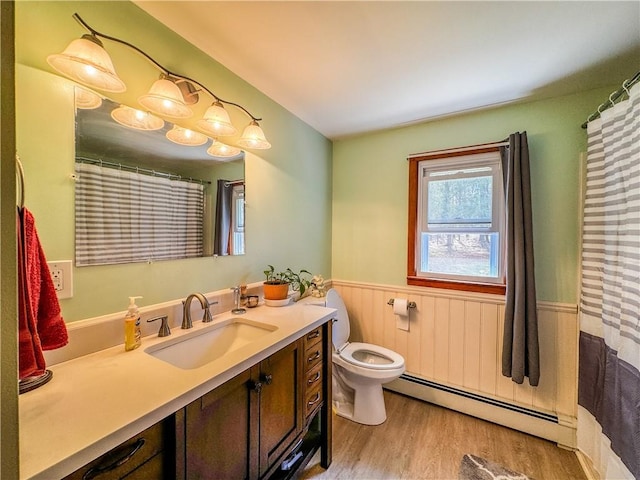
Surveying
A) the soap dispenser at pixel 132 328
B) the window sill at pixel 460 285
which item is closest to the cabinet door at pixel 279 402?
the soap dispenser at pixel 132 328

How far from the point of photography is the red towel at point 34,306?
648 millimetres

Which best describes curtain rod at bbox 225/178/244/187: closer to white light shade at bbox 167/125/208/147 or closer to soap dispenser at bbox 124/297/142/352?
white light shade at bbox 167/125/208/147

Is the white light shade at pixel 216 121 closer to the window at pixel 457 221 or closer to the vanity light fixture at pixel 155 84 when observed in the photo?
the vanity light fixture at pixel 155 84

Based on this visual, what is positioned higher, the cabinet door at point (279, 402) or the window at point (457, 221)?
the window at point (457, 221)

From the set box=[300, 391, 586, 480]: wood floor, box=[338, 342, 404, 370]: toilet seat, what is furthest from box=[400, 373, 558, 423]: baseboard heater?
box=[338, 342, 404, 370]: toilet seat

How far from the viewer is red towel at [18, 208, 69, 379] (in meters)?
0.65

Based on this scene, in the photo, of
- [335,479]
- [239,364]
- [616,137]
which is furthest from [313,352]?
[616,137]

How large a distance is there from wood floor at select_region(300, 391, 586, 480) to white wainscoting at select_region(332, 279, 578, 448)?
11 cm

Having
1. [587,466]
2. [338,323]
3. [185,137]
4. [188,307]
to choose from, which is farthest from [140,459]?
[587,466]

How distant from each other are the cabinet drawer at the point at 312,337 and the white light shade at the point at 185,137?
111 centimetres

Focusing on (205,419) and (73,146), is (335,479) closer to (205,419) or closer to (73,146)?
(205,419)

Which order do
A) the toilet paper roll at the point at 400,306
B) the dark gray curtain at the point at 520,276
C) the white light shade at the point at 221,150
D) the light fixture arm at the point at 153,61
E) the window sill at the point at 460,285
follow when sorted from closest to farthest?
the light fixture arm at the point at 153,61 → the white light shade at the point at 221,150 → the dark gray curtain at the point at 520,276 → the window sill at the point at 460,285 → the toilet paper roll at the point at 400,306

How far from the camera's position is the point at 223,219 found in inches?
58.4

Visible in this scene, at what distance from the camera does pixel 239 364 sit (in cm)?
91
